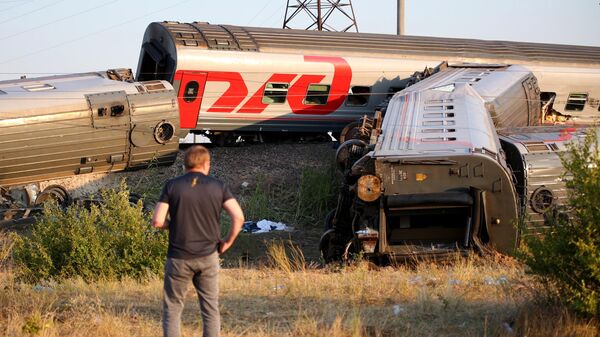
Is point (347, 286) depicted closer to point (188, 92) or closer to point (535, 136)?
point (535, 136)

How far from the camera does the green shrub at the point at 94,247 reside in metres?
11.8

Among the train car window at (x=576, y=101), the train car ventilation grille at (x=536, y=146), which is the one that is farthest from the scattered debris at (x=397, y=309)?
the train car window at (x=576, y=101)

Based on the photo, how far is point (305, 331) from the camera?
7.86 meters

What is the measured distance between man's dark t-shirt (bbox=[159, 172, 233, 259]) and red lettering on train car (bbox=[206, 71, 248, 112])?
15310 mm

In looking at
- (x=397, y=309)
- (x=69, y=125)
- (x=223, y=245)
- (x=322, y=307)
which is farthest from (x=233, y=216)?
(x=69, y=125)

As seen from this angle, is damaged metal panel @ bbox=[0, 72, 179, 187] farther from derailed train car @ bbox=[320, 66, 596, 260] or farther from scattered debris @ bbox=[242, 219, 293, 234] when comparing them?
derailed train car @ bbox=[320, 66, 596, 260]

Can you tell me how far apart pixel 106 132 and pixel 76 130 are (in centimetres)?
67

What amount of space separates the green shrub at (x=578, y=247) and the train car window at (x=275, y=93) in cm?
1494

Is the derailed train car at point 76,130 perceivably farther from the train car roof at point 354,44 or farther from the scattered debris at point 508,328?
the scattered debris at point 508,328

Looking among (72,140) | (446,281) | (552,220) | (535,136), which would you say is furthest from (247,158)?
(552,220)

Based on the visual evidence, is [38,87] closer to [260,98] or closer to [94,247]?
[260,98]

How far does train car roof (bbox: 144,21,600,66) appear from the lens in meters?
22.6

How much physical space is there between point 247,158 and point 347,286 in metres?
13.5

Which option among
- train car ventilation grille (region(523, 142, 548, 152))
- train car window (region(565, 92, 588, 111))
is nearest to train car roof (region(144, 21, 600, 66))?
train car window (region(565, 92, 588, 111))
